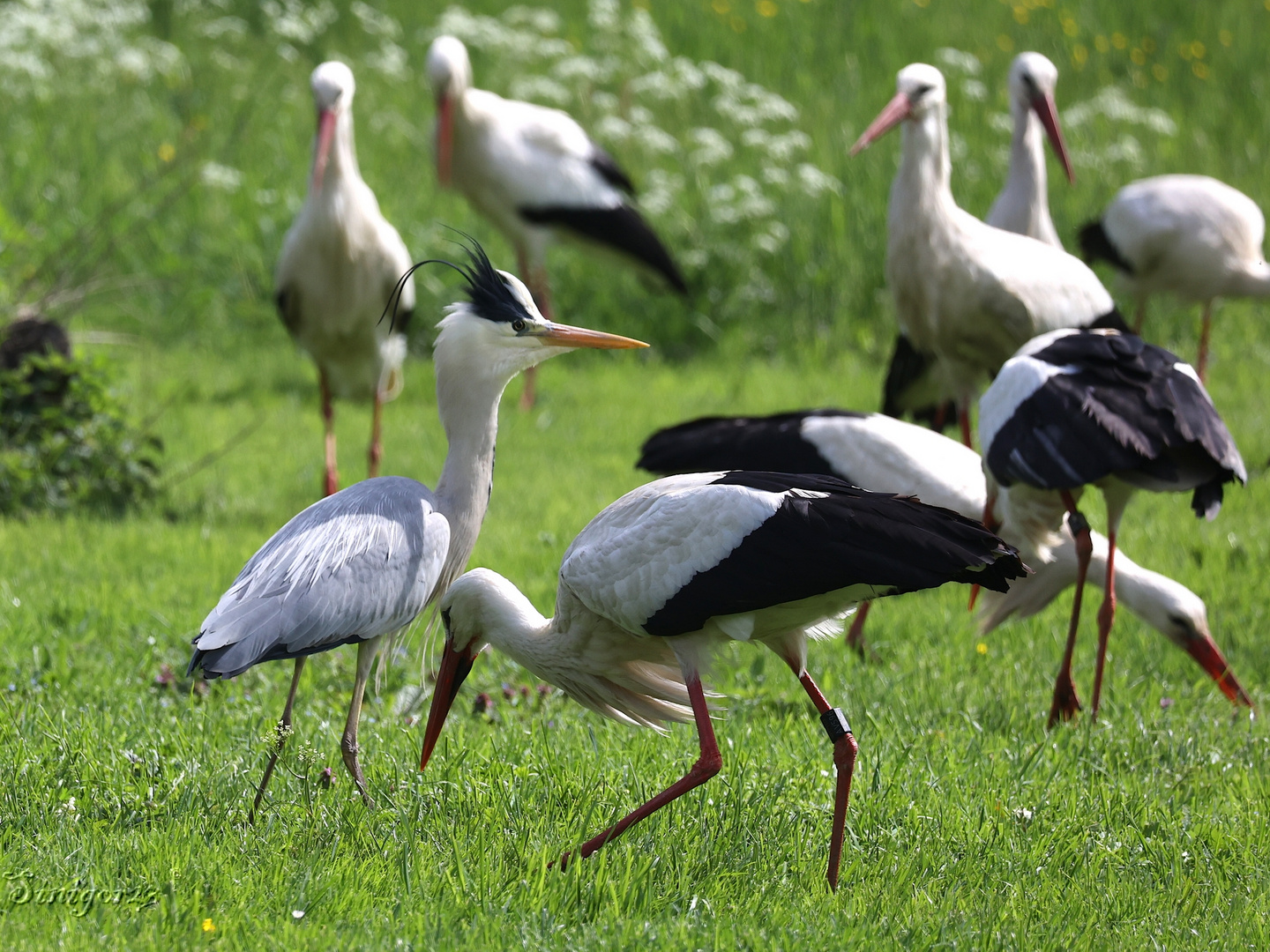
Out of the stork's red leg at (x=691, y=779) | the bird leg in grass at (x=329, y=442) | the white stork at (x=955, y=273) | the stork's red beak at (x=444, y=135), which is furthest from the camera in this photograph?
the stork's red beak at (x=444, y=135)

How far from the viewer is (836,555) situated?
313cm

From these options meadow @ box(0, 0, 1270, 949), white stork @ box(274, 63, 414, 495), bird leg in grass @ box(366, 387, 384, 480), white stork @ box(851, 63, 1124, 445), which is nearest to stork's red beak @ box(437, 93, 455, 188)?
meadow @ box(0, 0, 1270, 949)

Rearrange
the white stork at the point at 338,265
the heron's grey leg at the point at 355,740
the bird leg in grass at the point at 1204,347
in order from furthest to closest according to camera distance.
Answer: the bird leg in grass at the point at 1204,347, the white stork at the point at 338,265, the heron's grey leg at the point at 355,740

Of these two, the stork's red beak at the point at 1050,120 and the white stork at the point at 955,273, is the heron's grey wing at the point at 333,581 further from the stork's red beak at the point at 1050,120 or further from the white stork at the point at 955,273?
the stork's red beak at the point at 1050,120

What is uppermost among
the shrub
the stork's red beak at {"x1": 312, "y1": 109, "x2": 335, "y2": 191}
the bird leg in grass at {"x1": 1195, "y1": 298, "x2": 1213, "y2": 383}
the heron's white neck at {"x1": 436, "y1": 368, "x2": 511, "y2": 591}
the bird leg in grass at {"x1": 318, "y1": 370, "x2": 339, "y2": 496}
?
the heron's white neck at {"x1": 436, "y1": 368, "x2": 511, "y2": 591}

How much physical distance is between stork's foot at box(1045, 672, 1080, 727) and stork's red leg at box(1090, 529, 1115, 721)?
0.15 m

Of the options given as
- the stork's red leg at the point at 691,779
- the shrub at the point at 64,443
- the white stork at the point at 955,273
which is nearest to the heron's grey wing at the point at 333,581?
the stork's red leg at the point at 691,779

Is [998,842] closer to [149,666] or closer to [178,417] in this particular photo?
[149,666]

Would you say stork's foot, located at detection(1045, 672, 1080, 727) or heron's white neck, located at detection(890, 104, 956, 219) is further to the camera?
heron's white neck, located at detection(890, 104, 956, 219)

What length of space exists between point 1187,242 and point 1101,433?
5.56 meters

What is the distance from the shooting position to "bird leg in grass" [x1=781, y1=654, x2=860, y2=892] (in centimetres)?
321

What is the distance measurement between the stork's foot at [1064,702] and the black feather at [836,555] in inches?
61.3

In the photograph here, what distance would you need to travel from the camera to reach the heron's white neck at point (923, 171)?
661 cm

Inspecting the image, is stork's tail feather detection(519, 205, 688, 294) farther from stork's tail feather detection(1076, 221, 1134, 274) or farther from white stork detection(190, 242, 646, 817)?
white stork detection(190, 242, 646, 817)
